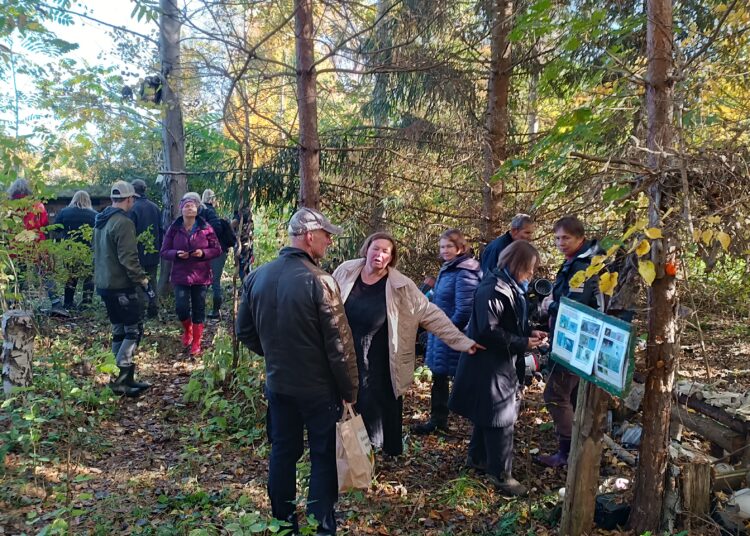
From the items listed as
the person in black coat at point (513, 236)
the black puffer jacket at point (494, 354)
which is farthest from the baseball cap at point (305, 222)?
the person in black coat at point (513, 236)

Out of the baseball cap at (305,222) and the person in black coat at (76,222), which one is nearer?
the baseball cap at (305,222)

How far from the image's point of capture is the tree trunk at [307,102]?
509cm

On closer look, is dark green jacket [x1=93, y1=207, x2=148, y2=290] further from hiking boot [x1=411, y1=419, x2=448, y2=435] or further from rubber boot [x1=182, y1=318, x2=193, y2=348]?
hiking boot [x1=411, y1=419, x2=448, y2=435]

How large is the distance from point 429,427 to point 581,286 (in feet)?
7.20

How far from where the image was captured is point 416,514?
3959 millimetres

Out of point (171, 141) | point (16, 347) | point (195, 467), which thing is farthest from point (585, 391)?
point (171, 141)

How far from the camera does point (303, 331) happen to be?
323 cm

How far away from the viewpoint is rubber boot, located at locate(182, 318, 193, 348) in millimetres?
7301

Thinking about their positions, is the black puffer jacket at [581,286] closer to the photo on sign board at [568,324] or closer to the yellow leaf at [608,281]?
the photo on sign board at [568,324]

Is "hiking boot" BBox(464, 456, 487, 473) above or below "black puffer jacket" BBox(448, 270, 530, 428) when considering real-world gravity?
below

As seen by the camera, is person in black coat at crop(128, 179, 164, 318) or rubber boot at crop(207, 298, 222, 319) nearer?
person in black coat at crop(128, 179, 164, 318)

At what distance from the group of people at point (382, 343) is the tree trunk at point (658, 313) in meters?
0.84

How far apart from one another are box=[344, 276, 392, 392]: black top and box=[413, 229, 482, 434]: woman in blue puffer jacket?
830 millimetres

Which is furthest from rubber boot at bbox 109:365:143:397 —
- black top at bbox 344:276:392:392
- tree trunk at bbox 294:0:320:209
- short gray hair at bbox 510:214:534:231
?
short gray hair at bbox 510:214:534:231
